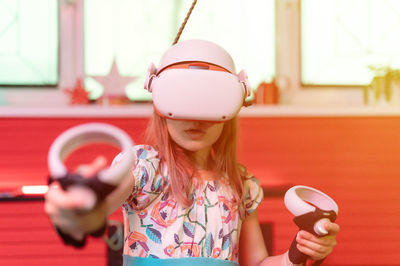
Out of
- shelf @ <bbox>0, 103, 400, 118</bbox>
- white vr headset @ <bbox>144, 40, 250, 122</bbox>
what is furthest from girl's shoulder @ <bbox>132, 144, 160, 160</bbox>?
shelf @ <bbox>0, 103, 400, 118</bbox>

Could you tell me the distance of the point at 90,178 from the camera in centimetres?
45

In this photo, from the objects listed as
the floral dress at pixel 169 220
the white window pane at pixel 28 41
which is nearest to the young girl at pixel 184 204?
the floral dress at pixel 169 220

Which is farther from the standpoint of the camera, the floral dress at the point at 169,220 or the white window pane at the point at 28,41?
the white window pane at the point at 28,41

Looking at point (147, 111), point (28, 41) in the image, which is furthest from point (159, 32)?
point (28, 41)

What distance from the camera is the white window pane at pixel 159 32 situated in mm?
1677

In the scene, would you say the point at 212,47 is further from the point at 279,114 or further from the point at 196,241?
the point at 279,114

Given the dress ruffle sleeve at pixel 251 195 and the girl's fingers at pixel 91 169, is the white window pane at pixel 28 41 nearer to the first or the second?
the dress ruffle sleeve at pixel 251 195

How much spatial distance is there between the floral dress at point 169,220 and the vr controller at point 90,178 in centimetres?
23

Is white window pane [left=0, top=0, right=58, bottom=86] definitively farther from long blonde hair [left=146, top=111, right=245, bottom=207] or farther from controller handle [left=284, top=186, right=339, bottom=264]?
controller handle [left=284, top=186, right=339, bottom=264]

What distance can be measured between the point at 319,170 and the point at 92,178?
1.27 m

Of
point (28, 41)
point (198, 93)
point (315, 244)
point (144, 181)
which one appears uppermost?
point (28, 41)

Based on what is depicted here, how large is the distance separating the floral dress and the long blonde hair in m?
0.02

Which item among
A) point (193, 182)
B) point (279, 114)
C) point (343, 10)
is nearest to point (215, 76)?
point (193, 182)

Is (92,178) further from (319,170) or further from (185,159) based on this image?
(319,170)
